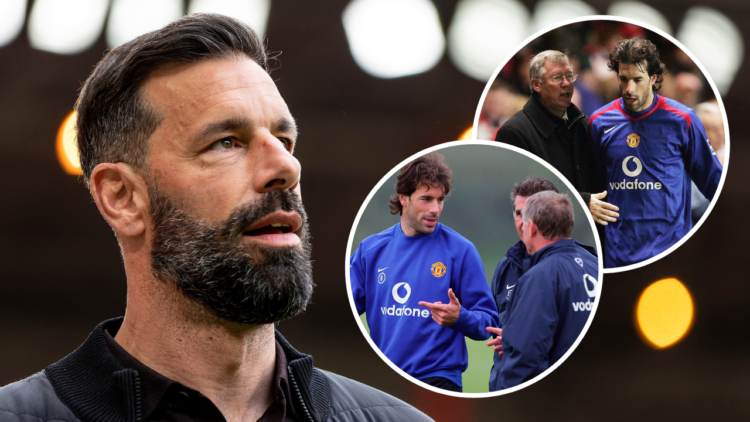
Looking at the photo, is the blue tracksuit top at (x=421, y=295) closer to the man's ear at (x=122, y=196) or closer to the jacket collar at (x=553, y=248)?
the jacket collar at (x=553, y=248)

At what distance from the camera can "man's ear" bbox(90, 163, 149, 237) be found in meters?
0.98

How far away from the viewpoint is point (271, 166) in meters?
0.95

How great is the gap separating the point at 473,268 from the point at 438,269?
79 mm

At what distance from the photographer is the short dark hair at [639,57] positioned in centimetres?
171

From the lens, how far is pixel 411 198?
1.53 meters

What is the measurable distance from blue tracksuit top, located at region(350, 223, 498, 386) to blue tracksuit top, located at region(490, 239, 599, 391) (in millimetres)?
70

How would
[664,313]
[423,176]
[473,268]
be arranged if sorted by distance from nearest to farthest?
[473,268]
[423,176]
[664,313]

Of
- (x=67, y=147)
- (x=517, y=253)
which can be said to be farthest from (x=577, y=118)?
(x=67, y=147)

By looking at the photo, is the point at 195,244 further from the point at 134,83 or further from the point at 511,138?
the point at 511,138

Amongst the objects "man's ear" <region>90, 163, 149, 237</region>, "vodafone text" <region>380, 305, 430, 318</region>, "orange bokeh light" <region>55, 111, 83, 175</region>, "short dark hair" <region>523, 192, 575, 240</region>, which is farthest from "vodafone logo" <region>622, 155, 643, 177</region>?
"orange bokeh light" <region>55, 111, 83, 175</region>

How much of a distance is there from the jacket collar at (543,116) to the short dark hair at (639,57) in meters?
0.18

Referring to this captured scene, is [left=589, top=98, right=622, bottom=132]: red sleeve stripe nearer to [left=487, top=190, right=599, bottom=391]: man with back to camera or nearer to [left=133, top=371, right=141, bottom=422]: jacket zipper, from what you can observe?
[left=487, top=190, right=599, bottom=391]: man with back to camera

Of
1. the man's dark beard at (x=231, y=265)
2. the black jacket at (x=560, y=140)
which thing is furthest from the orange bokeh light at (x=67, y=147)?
the black jacket at (x=560, y=140)

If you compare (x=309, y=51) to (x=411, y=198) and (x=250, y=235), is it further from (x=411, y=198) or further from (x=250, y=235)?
(x=250, y=235)
